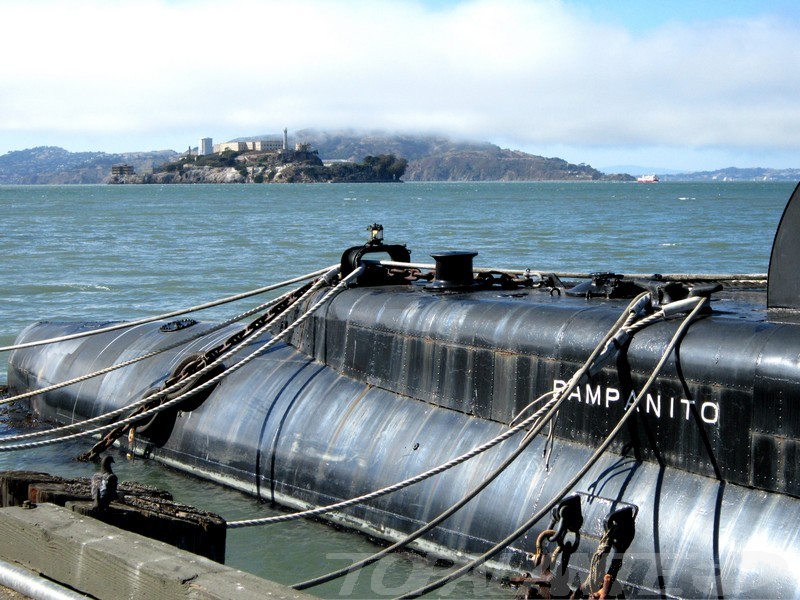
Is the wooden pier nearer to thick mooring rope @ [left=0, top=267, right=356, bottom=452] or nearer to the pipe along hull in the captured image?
the pipe along hull

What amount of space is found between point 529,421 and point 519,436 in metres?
1.10

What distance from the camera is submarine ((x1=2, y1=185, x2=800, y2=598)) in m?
7.54

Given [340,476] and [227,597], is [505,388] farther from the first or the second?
[227,597]

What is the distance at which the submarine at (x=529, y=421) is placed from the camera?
7539 millimetres

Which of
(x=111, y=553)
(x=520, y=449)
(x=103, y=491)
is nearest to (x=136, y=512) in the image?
(x=103, y=491)

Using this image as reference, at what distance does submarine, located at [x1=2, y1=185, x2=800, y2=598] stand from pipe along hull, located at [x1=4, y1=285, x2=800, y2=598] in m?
0.02

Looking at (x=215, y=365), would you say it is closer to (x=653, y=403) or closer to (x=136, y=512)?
(x=136, y=512)

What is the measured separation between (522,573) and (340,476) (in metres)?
2.65

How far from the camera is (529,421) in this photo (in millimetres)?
8383

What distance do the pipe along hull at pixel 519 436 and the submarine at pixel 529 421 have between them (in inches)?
0.7

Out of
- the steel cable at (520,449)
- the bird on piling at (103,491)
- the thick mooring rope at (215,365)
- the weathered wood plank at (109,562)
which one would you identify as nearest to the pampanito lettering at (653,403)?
the steel cable at (520,449)

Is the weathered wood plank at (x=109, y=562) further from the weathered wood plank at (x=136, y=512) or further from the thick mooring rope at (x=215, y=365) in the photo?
the thick mooring rope at (x=215, y=365)

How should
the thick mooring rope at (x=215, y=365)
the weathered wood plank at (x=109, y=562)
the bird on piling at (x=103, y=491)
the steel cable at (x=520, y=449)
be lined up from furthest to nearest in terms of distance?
the thick mooring rope at (x=215, y=365)
the steel cable at (x=520, y=449)
the bird on piling at (x=103, y=491)
the weathered wood plank at (x=109, y=562)

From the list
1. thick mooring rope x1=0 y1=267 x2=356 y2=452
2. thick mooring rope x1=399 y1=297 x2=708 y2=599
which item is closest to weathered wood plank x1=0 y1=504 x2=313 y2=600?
thick mooring rope x1=399 y1=297 x2=708 y2=599
